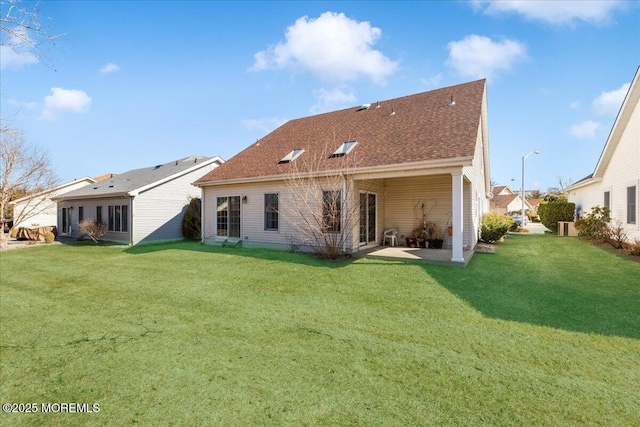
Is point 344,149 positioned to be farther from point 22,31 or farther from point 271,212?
point 22,31

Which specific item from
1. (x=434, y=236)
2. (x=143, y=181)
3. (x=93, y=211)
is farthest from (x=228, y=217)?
(x=93, y=211)

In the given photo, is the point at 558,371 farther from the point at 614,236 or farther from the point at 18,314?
the point at 614,236

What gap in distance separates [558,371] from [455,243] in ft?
16.2

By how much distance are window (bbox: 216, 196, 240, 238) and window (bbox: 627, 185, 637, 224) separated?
14672mm

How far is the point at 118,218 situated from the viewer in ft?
53.0

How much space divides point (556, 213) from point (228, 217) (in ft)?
58.4

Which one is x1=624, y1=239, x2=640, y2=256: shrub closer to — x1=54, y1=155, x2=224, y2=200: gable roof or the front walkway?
the front walkway

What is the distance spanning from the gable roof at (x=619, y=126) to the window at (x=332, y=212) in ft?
34.3

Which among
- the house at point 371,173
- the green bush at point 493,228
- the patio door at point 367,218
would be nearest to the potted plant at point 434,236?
the house at point 371,173

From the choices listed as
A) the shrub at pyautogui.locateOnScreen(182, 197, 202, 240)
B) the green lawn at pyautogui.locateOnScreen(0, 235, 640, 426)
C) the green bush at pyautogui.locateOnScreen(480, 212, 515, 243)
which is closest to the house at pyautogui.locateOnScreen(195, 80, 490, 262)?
the green bush at pyautogui.locateOnScreen(480, 212, 515, 243)

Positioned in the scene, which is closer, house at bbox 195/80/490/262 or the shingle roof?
house at bbox 195/80/490/262

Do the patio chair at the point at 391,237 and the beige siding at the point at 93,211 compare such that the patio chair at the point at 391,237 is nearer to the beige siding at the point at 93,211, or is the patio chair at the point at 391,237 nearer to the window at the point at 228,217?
the window at the point at 228,217

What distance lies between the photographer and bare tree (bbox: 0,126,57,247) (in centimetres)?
1620

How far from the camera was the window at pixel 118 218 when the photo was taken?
1562 cm
